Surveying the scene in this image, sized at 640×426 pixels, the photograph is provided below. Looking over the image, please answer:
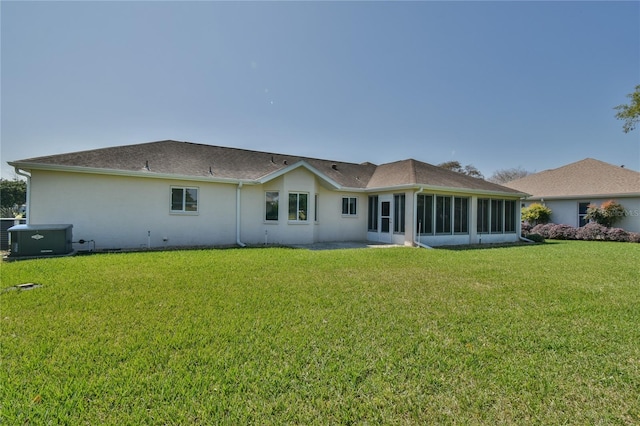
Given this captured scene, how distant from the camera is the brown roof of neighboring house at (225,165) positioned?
12.5 metres

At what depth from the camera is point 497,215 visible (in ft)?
61.1

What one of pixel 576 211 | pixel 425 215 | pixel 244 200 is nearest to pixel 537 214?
pixel 576 211

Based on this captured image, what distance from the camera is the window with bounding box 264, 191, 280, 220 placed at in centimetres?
1562

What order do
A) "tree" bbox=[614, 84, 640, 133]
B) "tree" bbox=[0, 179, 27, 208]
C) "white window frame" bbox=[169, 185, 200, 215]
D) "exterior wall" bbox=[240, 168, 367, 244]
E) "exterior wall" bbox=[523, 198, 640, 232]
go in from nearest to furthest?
"white window frame" bbox=[169, 185, 200, 215] < "exterior wall" bbox=[240, 168, 367, 244] < "tree" bbox=[614, 84, 640, 133] < "exterior wall" bbox=[523, 198, 640, 232] < "tree" bbox=[0, 179, 27, 208]

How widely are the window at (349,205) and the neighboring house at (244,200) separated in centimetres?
6

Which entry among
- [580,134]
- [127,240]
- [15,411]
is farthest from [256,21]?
[580,134]

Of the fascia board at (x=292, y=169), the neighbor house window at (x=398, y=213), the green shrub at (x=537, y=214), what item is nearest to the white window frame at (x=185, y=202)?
the fascia board at (x=292, y=169)

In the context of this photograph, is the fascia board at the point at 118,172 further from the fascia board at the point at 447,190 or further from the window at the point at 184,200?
the fascia board at the point at 447,190

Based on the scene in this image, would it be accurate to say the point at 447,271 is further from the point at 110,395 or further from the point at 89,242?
the point at 89,242

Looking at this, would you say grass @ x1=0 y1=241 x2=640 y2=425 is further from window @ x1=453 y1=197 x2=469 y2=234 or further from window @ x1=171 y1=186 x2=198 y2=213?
window @ x1=453 y1=197 x2=469 y2=234

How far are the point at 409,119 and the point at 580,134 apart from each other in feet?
49.6

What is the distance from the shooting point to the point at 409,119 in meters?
21.7

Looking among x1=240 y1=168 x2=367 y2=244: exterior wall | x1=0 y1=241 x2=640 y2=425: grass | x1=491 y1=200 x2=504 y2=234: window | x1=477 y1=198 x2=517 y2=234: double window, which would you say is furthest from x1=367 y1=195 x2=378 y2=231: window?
x1=0 y1=241 x2=640 y2=425: grass

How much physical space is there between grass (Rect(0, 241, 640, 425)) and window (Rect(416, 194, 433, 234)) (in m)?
8.00
